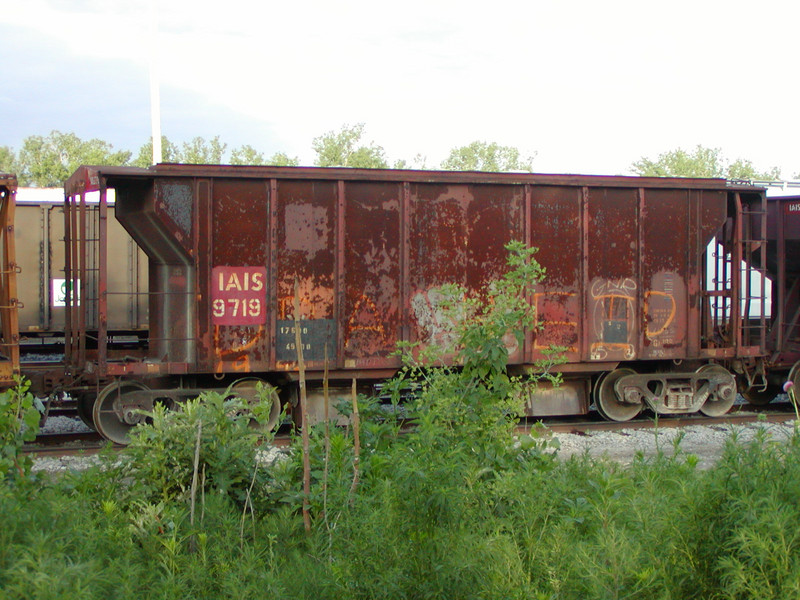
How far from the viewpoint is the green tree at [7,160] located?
54.7m

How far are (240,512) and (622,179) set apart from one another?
7.36 metres

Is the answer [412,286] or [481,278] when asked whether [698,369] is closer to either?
[481,278]

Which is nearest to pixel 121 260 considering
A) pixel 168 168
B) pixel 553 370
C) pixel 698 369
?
pixel 168 168

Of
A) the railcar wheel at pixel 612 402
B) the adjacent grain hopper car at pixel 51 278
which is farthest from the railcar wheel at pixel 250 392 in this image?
the adjacent grain hopper car at pixel 51 278

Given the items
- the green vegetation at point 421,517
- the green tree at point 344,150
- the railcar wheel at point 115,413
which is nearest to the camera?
the green vegetation at point 421,517

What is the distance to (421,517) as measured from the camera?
13.4ft

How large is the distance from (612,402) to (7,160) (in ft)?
183

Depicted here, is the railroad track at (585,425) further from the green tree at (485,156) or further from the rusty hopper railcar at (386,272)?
the green tree at (485,156)

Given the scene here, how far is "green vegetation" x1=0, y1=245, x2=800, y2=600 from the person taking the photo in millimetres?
3525

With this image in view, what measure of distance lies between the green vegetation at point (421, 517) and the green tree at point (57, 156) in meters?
46.5

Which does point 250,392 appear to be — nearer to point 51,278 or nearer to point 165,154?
point 51,278

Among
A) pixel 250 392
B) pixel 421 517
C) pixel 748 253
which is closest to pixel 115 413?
pixel 250 392

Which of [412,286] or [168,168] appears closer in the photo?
[168,168]

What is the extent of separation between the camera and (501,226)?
33.0 ft
